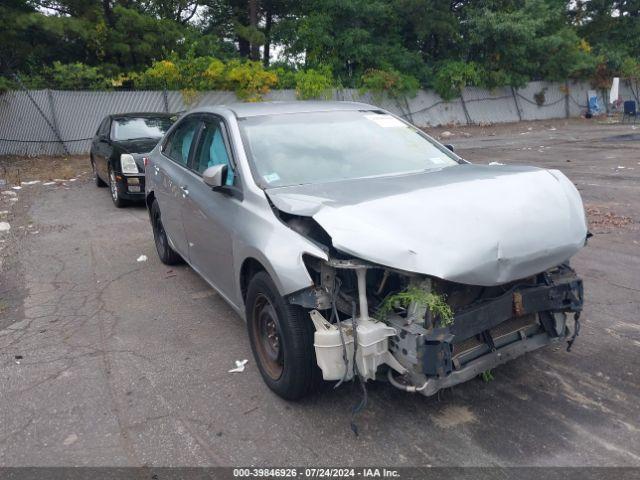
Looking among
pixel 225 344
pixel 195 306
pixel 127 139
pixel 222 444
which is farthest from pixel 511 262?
pixel 127 139

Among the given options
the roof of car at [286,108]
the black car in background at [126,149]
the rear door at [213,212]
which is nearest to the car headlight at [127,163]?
the black car in background at [126,149]

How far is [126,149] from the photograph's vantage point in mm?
9523

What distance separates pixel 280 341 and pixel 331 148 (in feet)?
5.28

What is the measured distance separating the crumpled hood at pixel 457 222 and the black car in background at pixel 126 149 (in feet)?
21.3

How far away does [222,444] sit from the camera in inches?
122

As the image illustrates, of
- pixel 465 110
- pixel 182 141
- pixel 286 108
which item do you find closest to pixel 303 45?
pixel 465 110

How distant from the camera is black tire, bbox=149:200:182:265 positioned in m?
6.20

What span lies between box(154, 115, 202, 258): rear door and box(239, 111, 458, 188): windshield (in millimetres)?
986

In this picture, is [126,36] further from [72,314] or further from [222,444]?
[222,444]

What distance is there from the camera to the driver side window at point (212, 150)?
166 inches

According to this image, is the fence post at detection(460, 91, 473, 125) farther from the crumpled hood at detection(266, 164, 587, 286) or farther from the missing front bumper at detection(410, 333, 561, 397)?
the missing front bumper at detection(410, 333, 561, 397)

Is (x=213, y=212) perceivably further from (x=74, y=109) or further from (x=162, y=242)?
(x=74, y=109)

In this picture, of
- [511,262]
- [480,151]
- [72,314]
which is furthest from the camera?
[480,151]

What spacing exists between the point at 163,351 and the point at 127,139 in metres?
6.90
